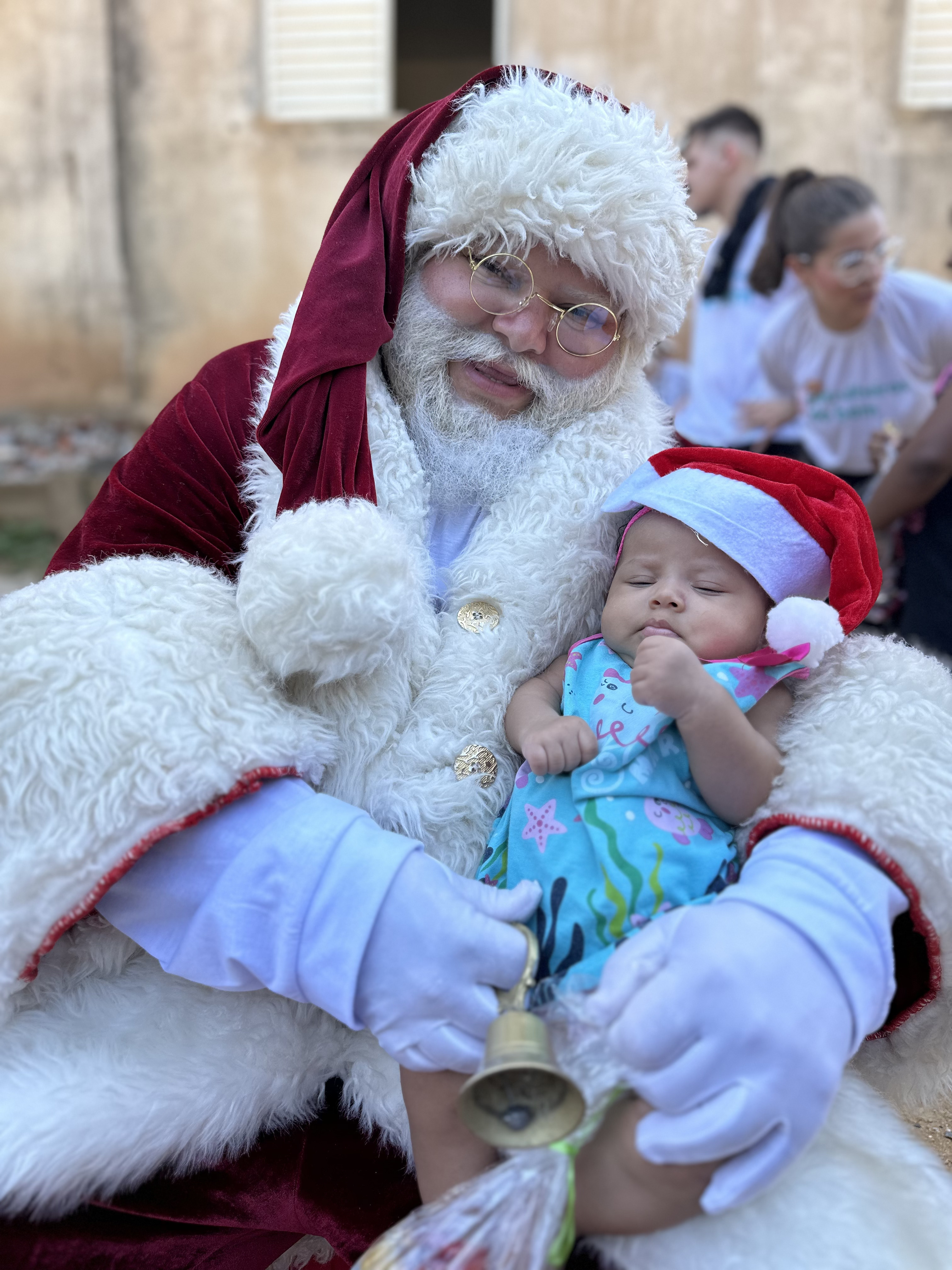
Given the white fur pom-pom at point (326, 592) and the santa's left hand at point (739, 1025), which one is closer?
the santa's left hand at point (739, 1025)

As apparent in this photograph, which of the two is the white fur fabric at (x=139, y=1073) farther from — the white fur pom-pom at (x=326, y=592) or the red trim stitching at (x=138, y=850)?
the white fur pom-pom at (x=326, y=592)

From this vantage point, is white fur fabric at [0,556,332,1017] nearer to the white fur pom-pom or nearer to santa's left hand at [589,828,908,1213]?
the white fur pom-pom

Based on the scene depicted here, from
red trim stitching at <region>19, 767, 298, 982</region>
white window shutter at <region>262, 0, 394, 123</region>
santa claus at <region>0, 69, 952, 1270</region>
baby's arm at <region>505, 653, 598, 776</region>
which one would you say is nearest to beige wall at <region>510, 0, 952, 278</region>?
white window shutter at <region>262, 0, 394, 123</region>

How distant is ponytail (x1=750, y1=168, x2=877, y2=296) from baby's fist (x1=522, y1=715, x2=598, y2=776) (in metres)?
3.09

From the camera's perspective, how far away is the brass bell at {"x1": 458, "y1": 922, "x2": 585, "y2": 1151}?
1.18 m

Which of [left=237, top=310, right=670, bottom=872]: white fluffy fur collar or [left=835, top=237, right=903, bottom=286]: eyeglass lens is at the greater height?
[left=835, top=237, right=903, bottom=286]: eyeglass lens

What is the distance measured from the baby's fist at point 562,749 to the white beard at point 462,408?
1.60ft

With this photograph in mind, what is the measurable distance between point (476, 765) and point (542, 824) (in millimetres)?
155

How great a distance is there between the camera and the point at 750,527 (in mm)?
1608

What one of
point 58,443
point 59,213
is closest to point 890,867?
point 58,443

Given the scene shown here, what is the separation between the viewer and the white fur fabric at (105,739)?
140cm

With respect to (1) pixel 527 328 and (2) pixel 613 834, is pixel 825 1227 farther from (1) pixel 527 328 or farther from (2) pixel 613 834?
(1) pixel 527 328

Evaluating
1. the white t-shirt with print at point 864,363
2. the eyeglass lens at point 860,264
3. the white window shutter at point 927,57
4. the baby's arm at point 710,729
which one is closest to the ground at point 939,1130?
the baby's arm at point 710,729

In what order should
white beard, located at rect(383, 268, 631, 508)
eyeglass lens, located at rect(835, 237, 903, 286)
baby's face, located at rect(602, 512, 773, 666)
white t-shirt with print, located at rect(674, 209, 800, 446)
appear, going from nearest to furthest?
baby's face, located at rect(602, 512, 773, 666) → white beard, located at rect(383, 268, 631, 508) → eyeglass lens, located at rect(835, 237, 903, 286) → white t-shirt with print, located at rect(674, 209, 800, 446)
